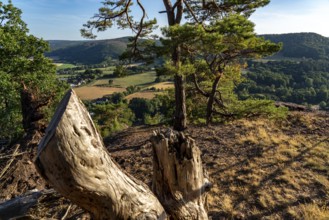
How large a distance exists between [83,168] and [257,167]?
6.54m

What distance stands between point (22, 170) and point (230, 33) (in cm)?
618

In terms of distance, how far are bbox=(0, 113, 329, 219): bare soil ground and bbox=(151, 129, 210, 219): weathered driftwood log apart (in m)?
1.40

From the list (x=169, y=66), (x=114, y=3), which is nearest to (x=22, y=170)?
(x=169, y=66)

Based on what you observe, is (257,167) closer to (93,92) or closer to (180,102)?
(180,102)

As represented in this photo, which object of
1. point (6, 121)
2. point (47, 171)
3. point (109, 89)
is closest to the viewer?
point (47, 171)

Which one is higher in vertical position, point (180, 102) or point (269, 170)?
point (180, 102)

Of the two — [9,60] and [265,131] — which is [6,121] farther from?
[265,131]

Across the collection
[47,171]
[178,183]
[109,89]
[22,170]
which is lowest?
[109,89]

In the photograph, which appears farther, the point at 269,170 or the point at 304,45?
the point at 304,45

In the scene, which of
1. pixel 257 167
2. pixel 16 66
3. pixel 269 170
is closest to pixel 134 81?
pixel 16 66

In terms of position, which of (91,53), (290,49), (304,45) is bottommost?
(290,49)

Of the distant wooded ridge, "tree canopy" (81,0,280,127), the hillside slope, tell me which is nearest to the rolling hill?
the distant wooded ridge

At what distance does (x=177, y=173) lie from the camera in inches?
122

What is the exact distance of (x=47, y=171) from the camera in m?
→ 2.01
